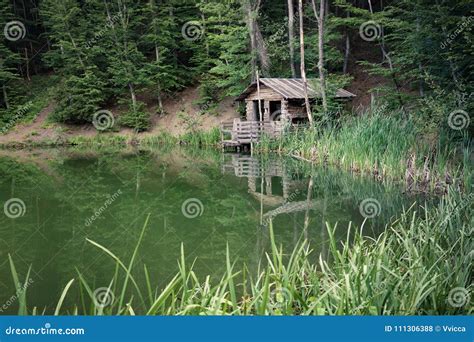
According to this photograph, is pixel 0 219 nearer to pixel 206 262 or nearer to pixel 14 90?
pixel 206 262

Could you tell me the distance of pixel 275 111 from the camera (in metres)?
24.7

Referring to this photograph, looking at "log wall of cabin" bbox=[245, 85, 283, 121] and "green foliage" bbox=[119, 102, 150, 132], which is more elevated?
"log wall of cabin" bbox=[245, 85, 283, 121]

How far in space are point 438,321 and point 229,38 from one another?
945 inches

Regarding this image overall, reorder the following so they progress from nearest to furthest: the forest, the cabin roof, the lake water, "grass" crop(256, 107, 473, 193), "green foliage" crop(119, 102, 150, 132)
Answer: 1. the forest
2. the lake water
3. "grass" crop(256, 107, 473, 193)
4. the cabin roof
5. "green foliage" crop(119, 102, 150, 132)

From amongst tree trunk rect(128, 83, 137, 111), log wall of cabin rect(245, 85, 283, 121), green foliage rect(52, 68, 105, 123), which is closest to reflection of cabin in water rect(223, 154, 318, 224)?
log wall of cabin rect(245, 85, 283, 121)

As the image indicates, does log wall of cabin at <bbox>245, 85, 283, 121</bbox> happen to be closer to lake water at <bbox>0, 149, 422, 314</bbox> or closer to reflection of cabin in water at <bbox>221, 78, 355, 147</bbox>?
reflection of cabin in water at <bbox>221, 78, 355, 147</bbox>

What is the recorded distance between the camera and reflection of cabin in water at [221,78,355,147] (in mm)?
21781

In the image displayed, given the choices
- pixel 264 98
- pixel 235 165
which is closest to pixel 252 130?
pixel 264 98

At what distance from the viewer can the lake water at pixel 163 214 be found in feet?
21.3

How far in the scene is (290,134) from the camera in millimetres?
20359

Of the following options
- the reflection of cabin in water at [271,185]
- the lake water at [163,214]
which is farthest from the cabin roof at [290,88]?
the lake water at [163,214]

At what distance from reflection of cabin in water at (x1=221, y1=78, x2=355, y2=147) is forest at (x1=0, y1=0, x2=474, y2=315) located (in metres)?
0.76

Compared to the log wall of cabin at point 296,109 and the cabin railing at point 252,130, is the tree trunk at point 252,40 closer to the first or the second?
the log wall of cabin at point 296,109

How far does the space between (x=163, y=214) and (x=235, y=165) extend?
321 inches
